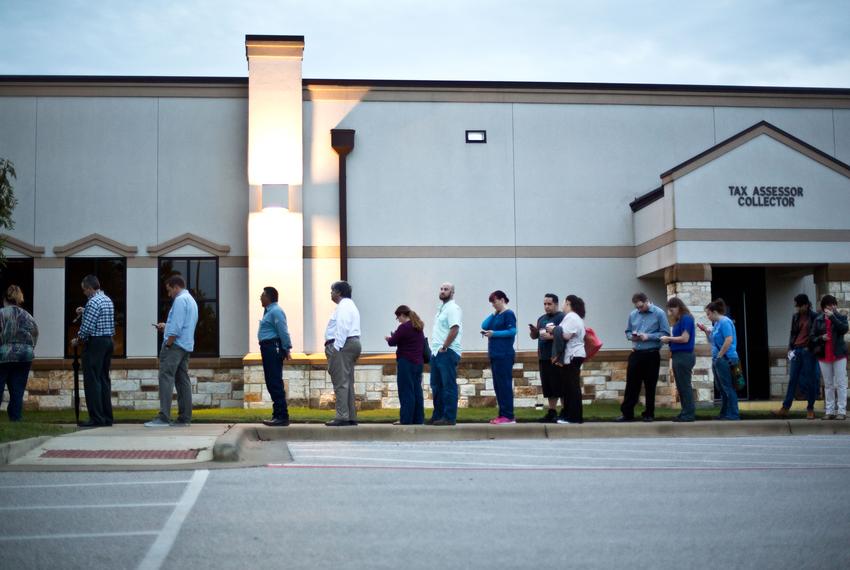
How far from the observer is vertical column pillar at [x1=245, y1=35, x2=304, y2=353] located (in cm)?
1980

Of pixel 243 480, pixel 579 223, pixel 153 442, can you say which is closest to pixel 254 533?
pixel 243 480

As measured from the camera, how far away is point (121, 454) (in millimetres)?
10250

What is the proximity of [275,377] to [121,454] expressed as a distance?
11.5ft

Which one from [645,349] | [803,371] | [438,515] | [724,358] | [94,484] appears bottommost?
[438,515]

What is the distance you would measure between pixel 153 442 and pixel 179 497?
12.4ft

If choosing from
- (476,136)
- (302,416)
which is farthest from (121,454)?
(476,136)

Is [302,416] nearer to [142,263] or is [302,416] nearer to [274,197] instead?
[274,197]

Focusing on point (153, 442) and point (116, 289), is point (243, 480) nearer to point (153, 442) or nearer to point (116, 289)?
point (153, 442)

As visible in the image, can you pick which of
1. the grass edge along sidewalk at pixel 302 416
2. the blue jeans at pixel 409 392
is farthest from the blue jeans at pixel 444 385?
the grass edge along sidewalk at pixel 302 416

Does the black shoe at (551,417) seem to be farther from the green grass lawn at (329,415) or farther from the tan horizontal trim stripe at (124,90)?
the tan horizontal trim stripe at (124,90)

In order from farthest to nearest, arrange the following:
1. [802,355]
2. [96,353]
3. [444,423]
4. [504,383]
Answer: [802,355] → [504,383] → [444,423] → [96,353]

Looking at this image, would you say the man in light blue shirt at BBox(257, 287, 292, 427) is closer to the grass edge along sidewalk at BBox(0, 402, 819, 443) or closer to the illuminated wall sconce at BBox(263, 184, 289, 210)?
the grass edge along sidewalk at BBox(0, 402, 819, 443)

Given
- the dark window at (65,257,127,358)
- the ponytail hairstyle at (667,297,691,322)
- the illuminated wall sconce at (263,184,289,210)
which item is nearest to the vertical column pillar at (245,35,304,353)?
the illuminated wall sconce at (263,184,289,210)

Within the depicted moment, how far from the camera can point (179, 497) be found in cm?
741
